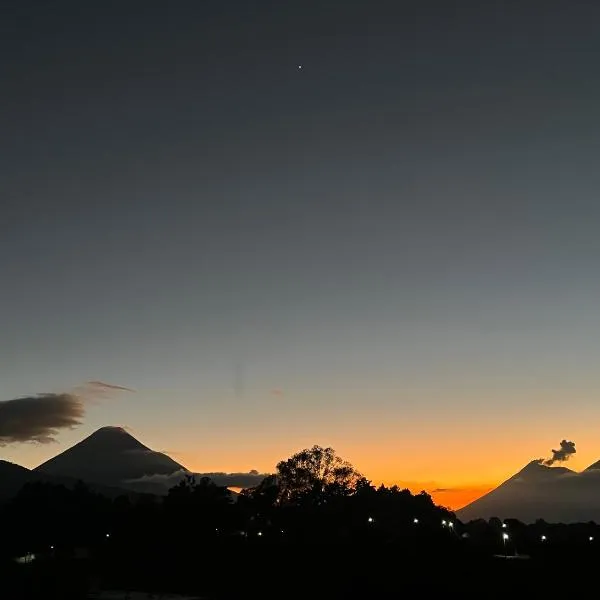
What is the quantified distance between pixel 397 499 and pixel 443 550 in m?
62.5

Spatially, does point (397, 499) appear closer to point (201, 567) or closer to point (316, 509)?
point (316, 509)

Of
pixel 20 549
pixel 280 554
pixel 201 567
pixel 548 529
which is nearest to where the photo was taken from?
pixel 280 554

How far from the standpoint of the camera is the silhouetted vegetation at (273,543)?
45844 mm

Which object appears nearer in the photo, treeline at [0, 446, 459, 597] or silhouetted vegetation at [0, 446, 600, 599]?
silhouetted vegetation at [0, 446, 600, 599]

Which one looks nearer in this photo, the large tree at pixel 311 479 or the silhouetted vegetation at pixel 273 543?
the silhouetted vegetation at pixel 273 543

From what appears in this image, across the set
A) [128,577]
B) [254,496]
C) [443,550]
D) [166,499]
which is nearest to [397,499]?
[254,496]

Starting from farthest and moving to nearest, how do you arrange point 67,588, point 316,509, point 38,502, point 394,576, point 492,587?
point 38,502 < point 316,509 < point 67,588 < point 394,576 < point 492,587

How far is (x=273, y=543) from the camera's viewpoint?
60.3 meters

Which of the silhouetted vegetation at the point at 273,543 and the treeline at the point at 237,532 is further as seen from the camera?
the treeline at the point at 237,532

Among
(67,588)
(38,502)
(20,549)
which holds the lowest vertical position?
(67,588)

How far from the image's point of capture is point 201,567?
202ft

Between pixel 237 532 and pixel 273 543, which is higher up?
pixel 237 532

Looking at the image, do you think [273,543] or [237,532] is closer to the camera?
[273,543]

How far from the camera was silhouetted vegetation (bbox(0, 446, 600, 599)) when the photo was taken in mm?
45844
